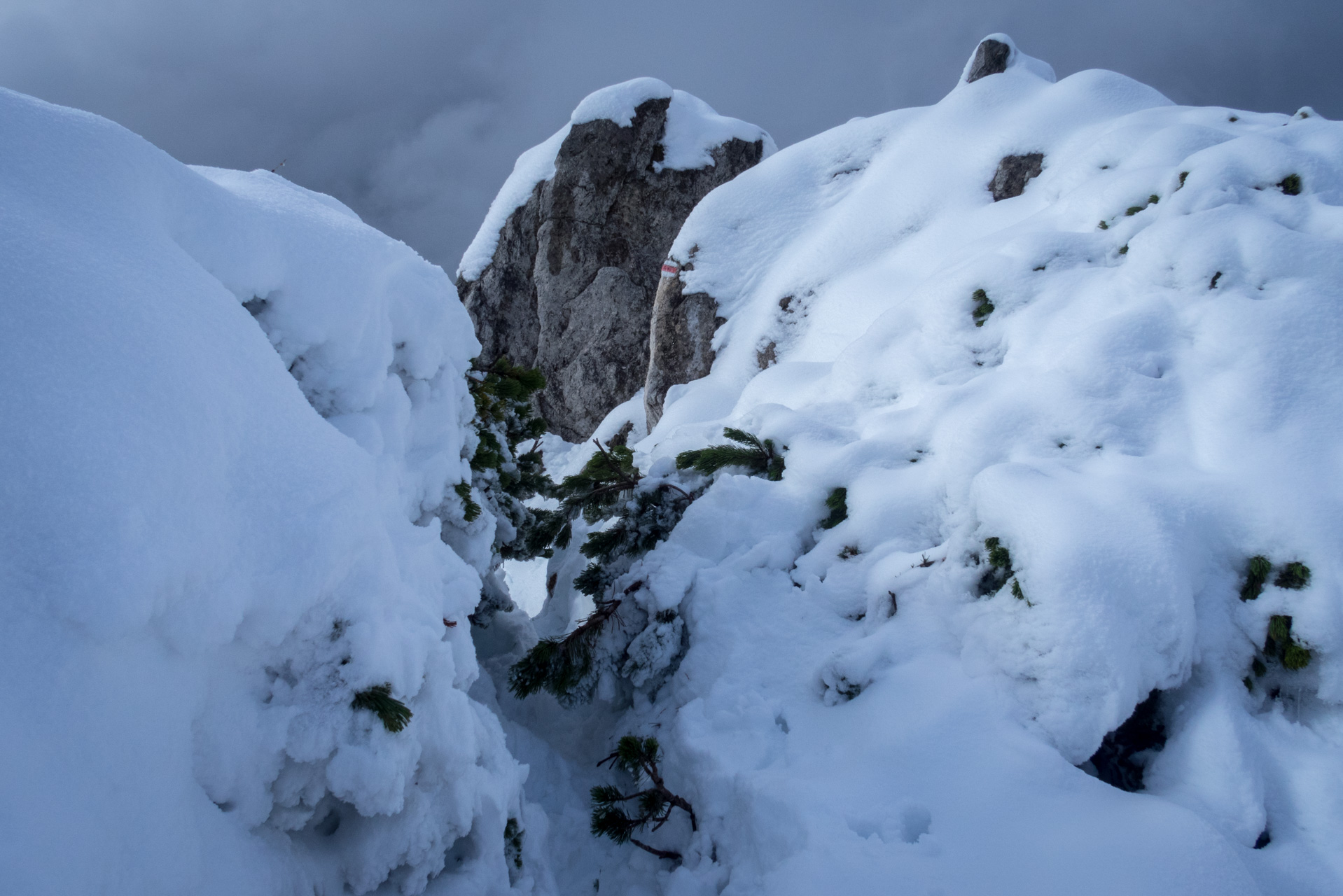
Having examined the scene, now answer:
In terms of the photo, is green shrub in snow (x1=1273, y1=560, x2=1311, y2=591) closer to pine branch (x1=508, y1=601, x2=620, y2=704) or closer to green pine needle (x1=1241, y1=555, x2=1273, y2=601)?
green pine needle (x1=1241, y1=555, x2=1273, y2=601)

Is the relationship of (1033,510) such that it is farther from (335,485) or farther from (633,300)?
(633,300)

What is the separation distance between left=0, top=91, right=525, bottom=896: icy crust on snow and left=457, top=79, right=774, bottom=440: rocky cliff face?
16.7 m

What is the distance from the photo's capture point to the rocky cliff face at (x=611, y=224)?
2061 centimetres

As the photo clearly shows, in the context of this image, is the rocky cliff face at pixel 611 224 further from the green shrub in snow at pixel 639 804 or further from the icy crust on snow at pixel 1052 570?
the green shrub in snow at pixel 639 804

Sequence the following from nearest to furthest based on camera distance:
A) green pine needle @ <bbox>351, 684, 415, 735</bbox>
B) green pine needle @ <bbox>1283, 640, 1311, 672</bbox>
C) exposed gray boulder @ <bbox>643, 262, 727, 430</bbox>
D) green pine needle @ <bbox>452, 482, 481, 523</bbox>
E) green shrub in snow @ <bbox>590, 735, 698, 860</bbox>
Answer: green pine needle @ <bbox>351, 684, 415, 735</bbox> < green pine needle @ <bbox>1283, 640, 1311, 672</bbox> < green shrub in snow @ <bbox>590, 735, 698, 860</bbox> < green pine needle @ <bbox>452, 482, 481, 523</bbox> < exposed gray boulder @ <bbox>643, 262, 727, 430</bbox>

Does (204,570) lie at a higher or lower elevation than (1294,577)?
higher

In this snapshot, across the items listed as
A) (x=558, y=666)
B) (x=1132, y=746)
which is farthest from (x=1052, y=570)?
(x=558, y=666)

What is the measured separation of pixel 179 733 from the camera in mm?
2293

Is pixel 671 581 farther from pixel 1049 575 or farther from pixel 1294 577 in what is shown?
pixel 1294 577

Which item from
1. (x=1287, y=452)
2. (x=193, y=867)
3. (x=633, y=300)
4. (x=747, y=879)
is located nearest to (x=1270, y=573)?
(x=1287, y=452)

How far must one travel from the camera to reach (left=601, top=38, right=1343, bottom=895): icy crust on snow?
3002 millimetres

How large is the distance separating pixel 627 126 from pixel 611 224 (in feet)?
10.2

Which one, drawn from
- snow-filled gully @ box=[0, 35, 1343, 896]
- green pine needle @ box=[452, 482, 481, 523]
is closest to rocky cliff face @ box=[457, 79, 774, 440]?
snow-filled gully @ box=[0, 35, 1343, 896]

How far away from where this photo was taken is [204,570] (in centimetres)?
233
